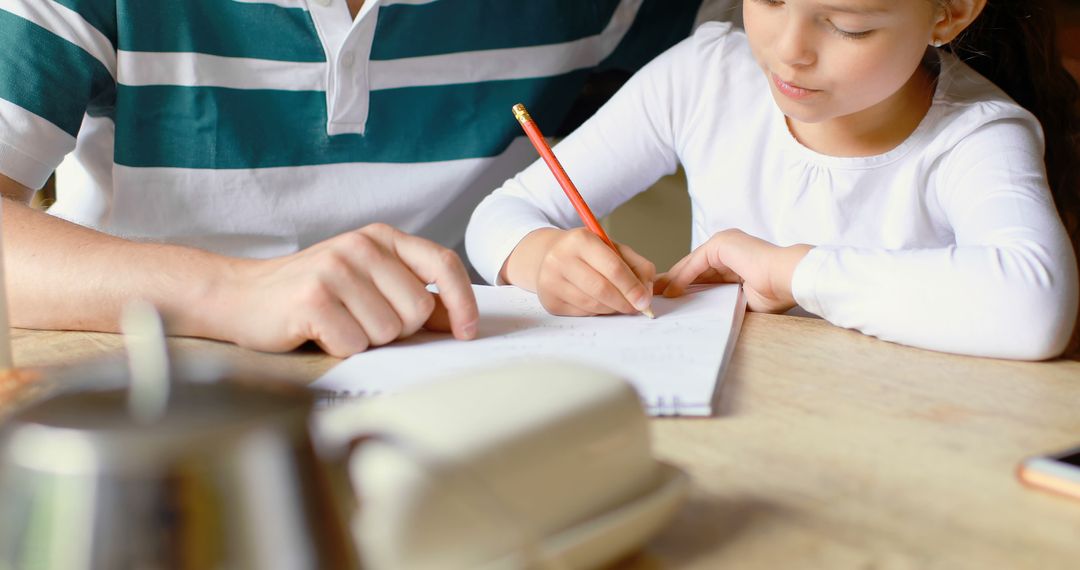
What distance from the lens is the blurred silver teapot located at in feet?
1.06

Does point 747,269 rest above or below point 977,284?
above

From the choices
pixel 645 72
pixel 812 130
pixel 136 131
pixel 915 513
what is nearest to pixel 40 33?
pixel 136 131

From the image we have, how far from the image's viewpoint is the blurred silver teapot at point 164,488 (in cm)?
32

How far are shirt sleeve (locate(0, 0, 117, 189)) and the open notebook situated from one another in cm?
46

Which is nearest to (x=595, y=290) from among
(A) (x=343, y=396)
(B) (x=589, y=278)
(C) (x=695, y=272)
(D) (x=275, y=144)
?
(B) (x=589, y=278)

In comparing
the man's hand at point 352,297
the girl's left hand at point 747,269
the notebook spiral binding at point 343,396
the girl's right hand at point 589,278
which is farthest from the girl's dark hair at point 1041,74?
the notebook spiral binding at point 343,396

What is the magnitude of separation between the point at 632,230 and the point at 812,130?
1.79 feet

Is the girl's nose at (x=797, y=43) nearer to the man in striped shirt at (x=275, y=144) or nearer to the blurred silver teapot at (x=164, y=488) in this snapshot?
the man in striped shirt at (x=275, y=144)

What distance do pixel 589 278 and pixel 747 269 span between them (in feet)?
0.49

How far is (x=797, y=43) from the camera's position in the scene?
964mm

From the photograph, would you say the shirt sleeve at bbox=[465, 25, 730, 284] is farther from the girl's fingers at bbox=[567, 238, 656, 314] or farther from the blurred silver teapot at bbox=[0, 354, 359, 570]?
the blurred silver teapot at bbox=[0, 354, 359, 570]

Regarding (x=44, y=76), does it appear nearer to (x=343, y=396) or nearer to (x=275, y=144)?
(x=275, y=144)

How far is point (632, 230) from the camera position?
1.69m

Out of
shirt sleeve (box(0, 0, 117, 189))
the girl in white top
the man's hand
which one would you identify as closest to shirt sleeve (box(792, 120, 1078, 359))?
the girl in white top
